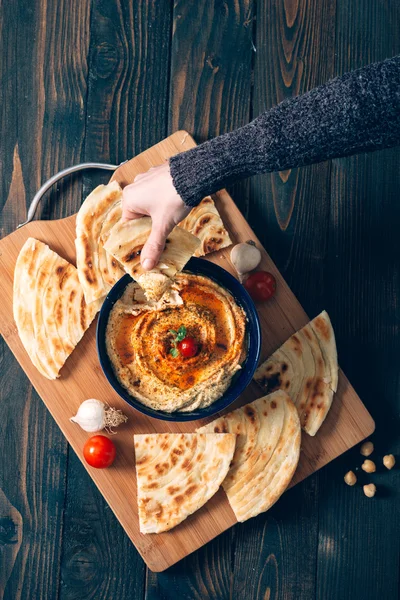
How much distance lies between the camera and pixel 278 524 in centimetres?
378

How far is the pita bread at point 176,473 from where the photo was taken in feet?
10.8

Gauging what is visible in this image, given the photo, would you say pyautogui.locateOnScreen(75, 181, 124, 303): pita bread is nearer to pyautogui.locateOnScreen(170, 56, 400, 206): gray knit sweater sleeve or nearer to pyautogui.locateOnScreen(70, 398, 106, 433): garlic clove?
pyautogui.locateOnScreen(70, 398, 106, 433): garlic clove

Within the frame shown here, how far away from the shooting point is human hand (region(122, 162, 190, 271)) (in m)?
2.87

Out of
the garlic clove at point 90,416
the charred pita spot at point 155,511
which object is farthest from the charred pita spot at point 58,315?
the charred pita spot at point 155,511

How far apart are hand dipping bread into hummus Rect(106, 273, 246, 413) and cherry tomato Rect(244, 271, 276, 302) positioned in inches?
8.7

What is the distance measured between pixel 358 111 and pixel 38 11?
7.90ft

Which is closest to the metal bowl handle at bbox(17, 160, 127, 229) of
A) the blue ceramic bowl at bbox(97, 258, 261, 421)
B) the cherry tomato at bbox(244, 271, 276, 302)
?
the blue ceramic bowl at bbox(97, 258, 261, 421)

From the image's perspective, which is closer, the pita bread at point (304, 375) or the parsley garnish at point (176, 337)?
the parsley garnish at point (176, 337)

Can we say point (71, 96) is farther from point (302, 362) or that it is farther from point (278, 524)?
point (278, 524)

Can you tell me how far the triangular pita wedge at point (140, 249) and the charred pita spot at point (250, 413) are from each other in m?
0.85

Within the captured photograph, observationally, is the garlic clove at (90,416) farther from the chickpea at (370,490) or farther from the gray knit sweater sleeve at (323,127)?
the chickpea at (370,490)

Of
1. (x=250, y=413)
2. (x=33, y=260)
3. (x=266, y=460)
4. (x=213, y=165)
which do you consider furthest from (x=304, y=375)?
(x=33, y=260)

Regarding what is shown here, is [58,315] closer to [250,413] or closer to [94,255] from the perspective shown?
[94,255]

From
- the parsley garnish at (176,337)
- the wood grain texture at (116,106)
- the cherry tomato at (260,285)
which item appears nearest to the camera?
the parsley garnish at (176,337)
